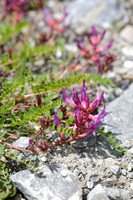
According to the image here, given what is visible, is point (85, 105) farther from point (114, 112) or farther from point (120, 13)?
point (120, 13)

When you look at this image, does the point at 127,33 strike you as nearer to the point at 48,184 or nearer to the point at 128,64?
the point at 128,64

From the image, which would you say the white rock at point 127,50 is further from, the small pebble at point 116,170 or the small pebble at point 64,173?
the small pebble at point 64,173

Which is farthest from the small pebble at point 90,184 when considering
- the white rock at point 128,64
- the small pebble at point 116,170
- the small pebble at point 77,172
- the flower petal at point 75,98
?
the white rock at point 128,64

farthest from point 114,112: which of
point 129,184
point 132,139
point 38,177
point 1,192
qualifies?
point 1,192

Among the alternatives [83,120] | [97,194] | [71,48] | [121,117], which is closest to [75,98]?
[83,120]

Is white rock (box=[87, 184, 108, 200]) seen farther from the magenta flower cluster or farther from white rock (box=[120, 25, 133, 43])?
white rock (box=[120, 25, 133, 43])

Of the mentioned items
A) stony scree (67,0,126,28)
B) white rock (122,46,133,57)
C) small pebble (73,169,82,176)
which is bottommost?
small pebble (73,169,82,176)

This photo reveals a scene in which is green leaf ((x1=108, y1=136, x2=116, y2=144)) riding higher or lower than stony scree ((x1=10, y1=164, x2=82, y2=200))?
higher

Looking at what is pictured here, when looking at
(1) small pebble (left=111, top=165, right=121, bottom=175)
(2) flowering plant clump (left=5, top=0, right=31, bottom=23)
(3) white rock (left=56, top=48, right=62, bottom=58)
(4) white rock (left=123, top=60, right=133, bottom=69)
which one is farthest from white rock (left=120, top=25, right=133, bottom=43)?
(1) small pebble (left=111, top=165, right=121, bottom=175)

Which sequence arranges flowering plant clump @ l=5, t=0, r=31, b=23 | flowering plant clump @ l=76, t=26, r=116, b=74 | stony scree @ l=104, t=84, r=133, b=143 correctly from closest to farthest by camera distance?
stony scree @ l=104, t=84, r=133, b=143
flowering plant clump @ l=76, t=26, r=116, b=74
flowering plant clump @ l=5, t=0, r=31, b=23
